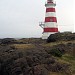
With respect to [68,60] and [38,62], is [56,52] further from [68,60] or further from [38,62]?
[38,62]

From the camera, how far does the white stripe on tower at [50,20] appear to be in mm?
55000

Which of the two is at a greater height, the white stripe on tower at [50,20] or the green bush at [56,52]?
the white stripe on tower at [50,20]

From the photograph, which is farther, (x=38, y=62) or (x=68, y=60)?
(x=68, y=60)

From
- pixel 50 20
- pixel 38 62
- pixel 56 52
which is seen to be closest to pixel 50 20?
pixel 50 20

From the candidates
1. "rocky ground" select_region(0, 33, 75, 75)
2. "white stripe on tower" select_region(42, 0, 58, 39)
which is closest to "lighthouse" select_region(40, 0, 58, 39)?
"white stripe on tower" select_region(42, 0, 58, 39)

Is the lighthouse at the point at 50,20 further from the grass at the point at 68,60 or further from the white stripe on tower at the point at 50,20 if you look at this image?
the grass at the point at 68,60

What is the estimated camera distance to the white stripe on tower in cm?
5500

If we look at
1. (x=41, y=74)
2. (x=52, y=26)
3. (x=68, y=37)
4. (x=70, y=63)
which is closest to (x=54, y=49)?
(x=70, y=63)

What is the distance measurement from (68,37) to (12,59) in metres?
15.5

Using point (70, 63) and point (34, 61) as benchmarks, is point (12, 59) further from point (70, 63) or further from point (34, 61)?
point (70, 63)

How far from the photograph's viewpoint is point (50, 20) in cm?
5525

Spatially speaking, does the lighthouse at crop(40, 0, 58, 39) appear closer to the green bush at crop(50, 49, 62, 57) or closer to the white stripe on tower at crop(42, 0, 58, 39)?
the white stripe on tower at crop(42, 0, 58, 39)

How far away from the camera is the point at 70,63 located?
98.5 feet

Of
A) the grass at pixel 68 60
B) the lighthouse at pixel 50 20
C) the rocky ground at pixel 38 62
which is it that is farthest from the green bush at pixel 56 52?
the lighthouse at pixel 50 20
